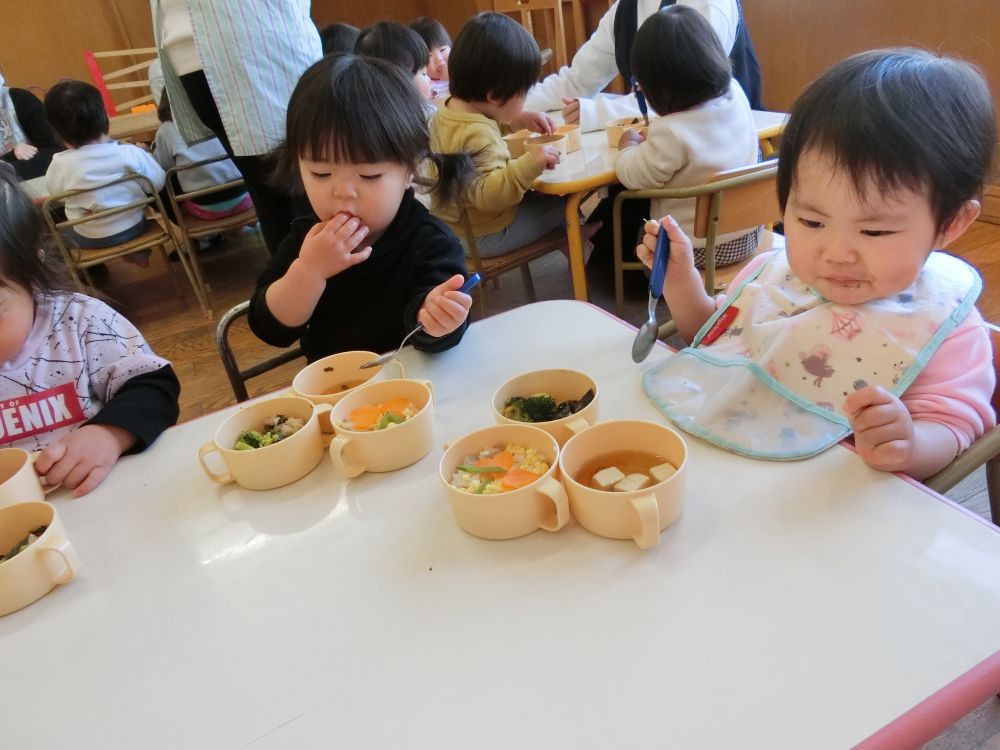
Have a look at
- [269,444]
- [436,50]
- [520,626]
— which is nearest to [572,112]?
[436,50]

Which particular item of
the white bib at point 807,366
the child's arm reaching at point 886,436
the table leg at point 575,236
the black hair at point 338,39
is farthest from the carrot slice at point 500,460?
the black hair at point 338,39

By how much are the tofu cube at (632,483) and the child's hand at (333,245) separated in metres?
0.57

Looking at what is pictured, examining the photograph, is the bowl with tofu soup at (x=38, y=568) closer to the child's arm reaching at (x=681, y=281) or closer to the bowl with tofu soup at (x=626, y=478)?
the bowl with tofu soup at (x=626, y=478)

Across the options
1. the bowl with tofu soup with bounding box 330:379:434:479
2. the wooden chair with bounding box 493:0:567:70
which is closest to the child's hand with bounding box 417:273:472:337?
the bowl with tofu soup with bounding box 330:379:434:479

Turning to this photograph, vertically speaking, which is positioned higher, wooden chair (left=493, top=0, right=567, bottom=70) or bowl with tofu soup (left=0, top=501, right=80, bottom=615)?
wooden chair (left=493, top=0, right=567, bottom=70)

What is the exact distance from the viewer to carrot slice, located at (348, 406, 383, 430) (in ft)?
2.67

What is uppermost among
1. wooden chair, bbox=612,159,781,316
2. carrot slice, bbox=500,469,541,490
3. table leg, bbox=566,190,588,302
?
carrot slice, bbox=500,469,541,490

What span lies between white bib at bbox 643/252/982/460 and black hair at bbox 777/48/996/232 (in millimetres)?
116

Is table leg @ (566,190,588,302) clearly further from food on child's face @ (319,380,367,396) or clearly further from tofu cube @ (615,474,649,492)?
tofu cube @ (615,474,649,492)

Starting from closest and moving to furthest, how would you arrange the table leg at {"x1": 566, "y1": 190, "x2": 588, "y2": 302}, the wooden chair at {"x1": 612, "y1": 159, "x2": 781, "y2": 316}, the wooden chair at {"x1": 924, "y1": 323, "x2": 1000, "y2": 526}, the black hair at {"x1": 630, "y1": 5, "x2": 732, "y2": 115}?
the wooden chair at {"x1": 924, "y1": 323, "x2": 1000, "y2": 526}
the wooden chair at {"x1": 612, "y1": 159, "x2": 781, "y2": 316}
the black hair at {"x1": 630, "y1": 5, "x2": 732, "y2": 115}
the table leg at {"x1": 566, "y1": 190, "x2": 588, "y2": 302}

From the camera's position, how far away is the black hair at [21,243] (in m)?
0.97

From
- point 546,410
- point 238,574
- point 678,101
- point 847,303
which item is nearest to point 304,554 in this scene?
point 238,574

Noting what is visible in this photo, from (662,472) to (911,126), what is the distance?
46 centimetres

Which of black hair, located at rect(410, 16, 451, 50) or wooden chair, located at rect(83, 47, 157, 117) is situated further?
wooden chair, located at rect(83, 47, 157, 117)
